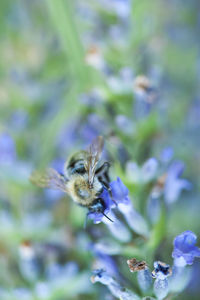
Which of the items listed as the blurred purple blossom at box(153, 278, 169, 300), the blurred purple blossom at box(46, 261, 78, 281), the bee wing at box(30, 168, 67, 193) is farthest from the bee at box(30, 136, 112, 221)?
the blurred purple blossom at box(46, 261, 78, 281)

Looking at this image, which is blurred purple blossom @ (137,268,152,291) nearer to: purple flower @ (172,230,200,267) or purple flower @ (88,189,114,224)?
purple flower @ (172,230,200,267)

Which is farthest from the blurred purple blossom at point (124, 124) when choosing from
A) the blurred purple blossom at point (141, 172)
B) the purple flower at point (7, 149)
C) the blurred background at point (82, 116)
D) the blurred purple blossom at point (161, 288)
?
the blurred purple blossom at point (161, 288)

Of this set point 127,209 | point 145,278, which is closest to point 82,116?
point 127,209

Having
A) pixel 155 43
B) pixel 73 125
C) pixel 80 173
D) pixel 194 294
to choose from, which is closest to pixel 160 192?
pixel 80 173

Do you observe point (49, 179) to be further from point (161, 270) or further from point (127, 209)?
point (161, 270)

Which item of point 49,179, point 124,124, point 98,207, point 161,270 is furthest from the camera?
point 124,124
